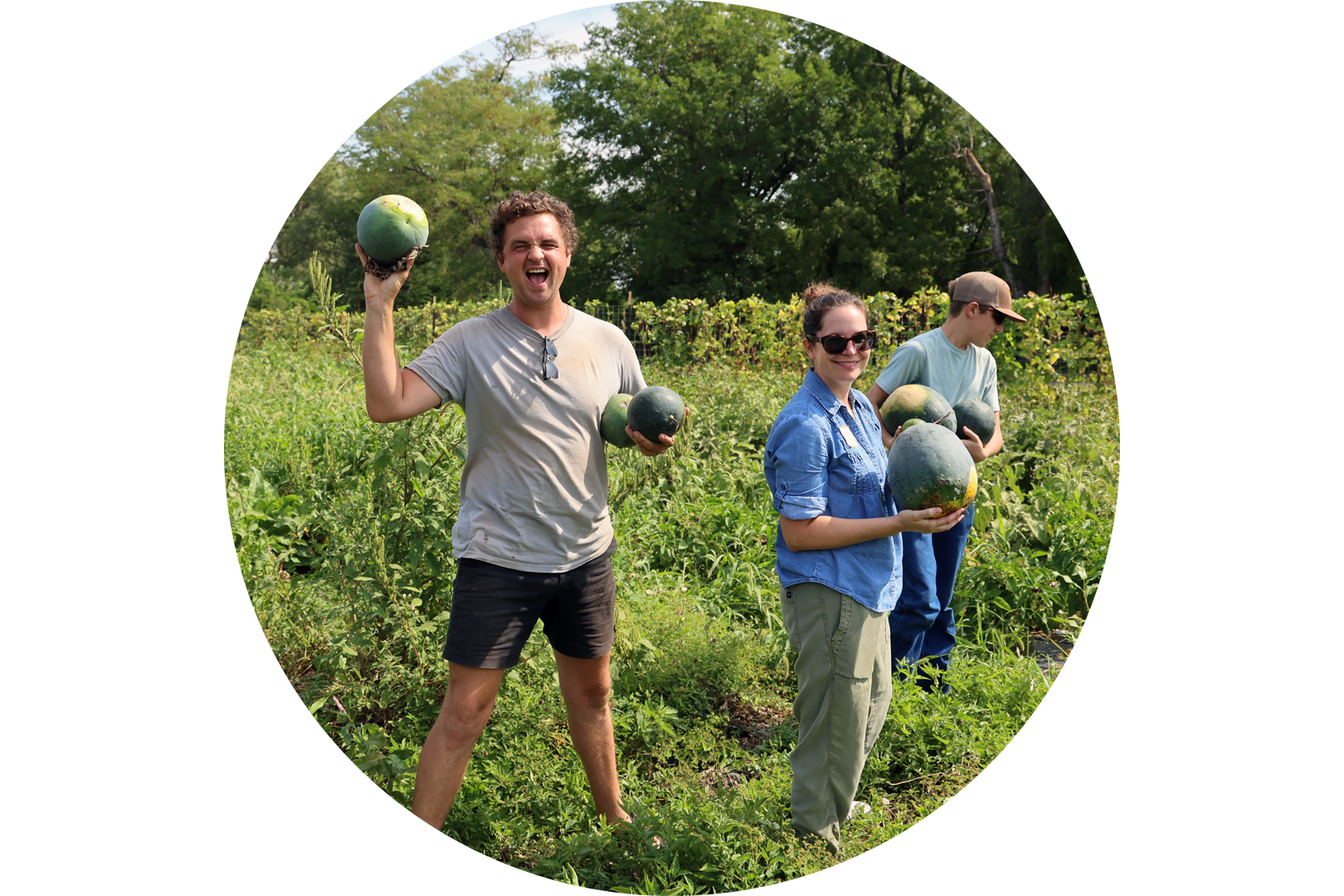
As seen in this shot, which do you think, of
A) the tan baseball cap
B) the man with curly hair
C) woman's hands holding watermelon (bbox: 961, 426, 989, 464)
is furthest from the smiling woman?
the tan baseball cap

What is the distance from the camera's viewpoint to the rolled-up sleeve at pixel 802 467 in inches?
112

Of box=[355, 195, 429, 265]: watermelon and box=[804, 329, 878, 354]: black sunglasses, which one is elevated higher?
box=[355, 195, 429, 265]: watermelon

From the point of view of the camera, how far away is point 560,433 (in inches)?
118

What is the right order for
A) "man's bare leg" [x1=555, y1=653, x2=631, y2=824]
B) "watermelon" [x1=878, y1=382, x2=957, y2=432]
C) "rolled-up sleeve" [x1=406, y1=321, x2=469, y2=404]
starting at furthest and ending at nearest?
1. "watermelon" [x1=878, y1=382, x2=957, y2=432]
2. "man's bare leg" [x1=555, y1=653, x2=631, y2=824]
3. "rolled-up sleeve" [x1=406, y1=321, x2=469, y2=404]

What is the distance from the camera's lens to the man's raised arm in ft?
8.80

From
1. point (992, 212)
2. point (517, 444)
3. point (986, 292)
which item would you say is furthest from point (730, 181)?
point (517, 444)

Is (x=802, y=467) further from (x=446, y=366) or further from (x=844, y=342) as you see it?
(x=446, y=366)

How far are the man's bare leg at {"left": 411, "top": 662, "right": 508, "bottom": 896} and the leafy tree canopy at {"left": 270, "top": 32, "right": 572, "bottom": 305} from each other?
19505 millimetres

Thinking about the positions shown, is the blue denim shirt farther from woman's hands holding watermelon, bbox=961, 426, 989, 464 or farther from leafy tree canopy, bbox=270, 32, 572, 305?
leafy tree canopy, bbox=270, 32, 572, 305

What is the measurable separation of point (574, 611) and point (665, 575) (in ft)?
7.22

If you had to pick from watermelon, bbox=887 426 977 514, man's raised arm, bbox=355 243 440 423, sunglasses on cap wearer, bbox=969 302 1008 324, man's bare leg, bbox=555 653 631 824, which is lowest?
man's bare leg, bbox=555 653 631 824

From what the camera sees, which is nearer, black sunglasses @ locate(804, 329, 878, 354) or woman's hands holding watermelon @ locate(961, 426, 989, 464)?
black sunglasses @ locate(804, 329, 878, 354)

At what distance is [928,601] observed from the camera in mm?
4238

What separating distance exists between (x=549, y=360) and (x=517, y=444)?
11.4 inches
